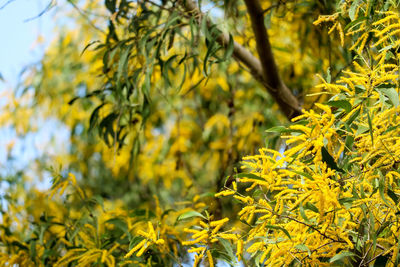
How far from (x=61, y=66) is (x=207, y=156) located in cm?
116

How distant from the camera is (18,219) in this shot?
217cm

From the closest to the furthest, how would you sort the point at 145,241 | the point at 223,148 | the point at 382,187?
1. the point at 382,187
2. the point at 145,241
3. the point at 223,148

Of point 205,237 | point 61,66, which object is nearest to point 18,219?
point 205,237

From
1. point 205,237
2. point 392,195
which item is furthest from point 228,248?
point 392,195

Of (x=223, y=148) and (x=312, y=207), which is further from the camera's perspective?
(x=223, y=148)

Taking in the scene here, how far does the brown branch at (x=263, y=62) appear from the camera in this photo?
1.85 metres

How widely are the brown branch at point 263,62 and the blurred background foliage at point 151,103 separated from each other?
0.04 m

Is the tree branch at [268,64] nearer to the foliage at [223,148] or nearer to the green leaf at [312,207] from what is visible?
the foliage at [223,148]

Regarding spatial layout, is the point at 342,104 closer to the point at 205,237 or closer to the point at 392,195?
the point at 392,195

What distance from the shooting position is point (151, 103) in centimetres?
194

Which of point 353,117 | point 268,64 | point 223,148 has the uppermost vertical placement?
point 268,64

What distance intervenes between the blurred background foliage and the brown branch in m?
0.04

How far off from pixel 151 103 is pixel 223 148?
1.02 metres

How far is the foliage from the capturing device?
1.00 m
